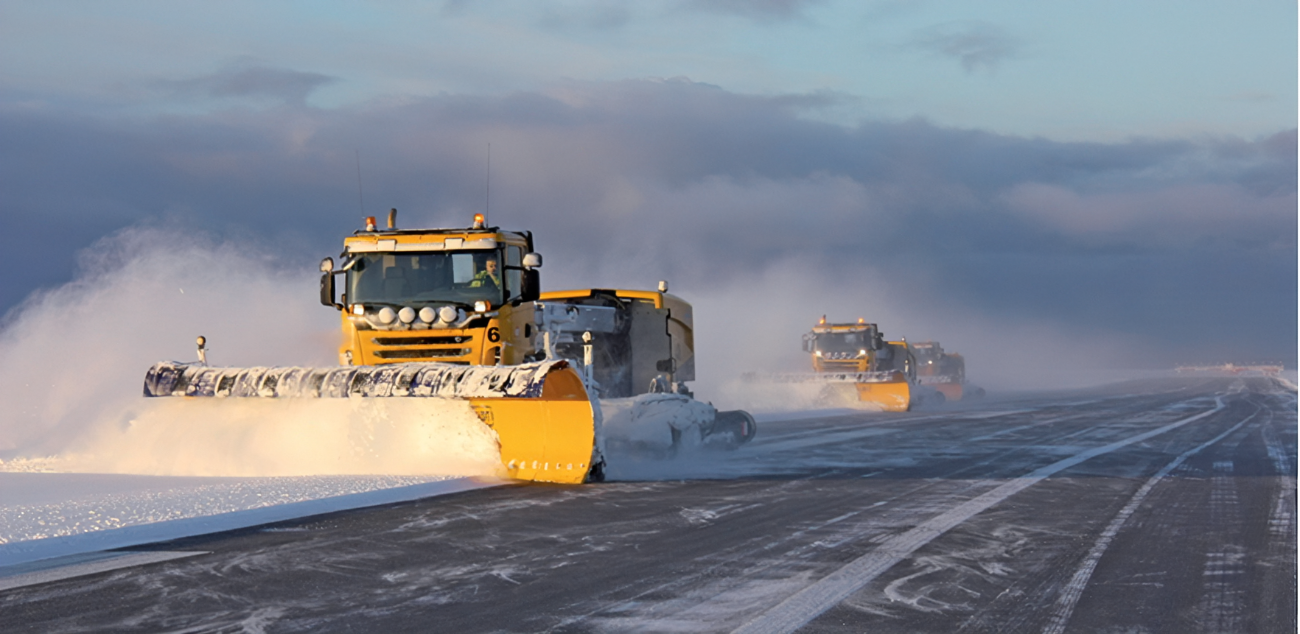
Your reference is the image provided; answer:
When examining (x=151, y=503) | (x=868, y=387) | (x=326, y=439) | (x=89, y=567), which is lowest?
(x=89, y=567)

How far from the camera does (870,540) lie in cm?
814

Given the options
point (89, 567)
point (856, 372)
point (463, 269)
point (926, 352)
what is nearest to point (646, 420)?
point (463, 269)

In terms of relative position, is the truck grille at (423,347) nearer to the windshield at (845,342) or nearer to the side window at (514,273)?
the side window at (514,273)

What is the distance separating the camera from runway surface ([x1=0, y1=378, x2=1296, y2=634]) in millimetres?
5695

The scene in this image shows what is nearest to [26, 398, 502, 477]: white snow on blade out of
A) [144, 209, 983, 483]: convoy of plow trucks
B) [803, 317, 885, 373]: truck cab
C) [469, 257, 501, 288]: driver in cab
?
[144, 209, 983, 483]: convoy of plow trucks

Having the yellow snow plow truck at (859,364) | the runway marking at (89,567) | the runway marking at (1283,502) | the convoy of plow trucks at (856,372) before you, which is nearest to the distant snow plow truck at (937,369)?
the convoy of plow trucks at (856,372)

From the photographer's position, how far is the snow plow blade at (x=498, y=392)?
11547mm

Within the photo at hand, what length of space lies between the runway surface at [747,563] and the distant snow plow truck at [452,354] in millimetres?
696

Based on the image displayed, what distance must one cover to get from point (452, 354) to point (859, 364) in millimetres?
25222

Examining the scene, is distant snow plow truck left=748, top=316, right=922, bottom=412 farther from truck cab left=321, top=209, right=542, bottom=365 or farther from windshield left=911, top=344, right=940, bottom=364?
truck cab left=321, top=209, right=542, bottom=365

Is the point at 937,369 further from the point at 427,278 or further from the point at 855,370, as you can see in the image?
the point at 427,278

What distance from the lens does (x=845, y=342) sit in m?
37.2

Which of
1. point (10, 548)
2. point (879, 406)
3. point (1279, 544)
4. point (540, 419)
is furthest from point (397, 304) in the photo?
point (879, 406)

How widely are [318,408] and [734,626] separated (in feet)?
26.2
